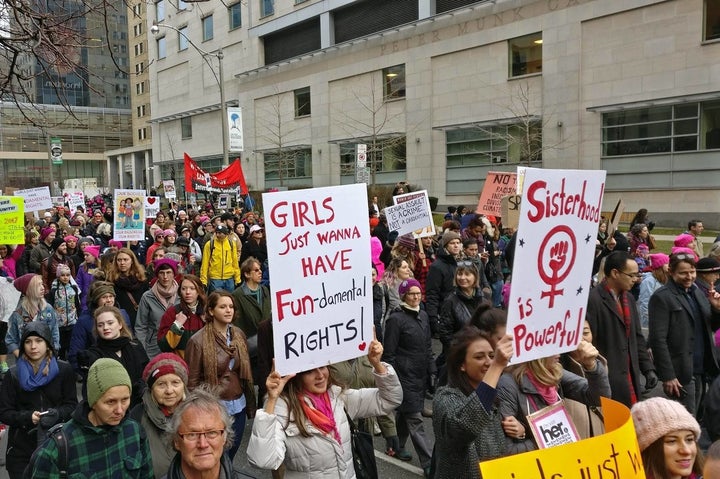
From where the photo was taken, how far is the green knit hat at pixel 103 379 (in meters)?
3.32

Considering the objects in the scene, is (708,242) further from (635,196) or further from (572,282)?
(572,282)

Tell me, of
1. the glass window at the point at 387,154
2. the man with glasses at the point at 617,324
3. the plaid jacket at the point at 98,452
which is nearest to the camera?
the plaid jacket at the point at 98,452

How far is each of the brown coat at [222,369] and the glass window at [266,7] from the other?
39072 mm

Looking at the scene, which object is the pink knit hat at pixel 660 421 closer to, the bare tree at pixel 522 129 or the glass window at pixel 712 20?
the glass window at pixel 712 20

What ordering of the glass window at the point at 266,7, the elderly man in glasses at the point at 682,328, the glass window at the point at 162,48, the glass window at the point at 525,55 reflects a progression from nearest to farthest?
the elderly man in glasses at the point at 682,328
the glass window at the point at 525,55
the glass window at the point at 266,7
the glass window at the point at 162,48

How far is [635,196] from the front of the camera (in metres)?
25.0

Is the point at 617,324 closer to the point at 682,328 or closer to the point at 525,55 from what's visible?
the point at 682,328

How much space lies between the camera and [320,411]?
346 centimetres

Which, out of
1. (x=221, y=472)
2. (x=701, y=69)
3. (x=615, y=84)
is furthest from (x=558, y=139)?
(x=221, y=472)

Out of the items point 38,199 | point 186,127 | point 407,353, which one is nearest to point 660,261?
point 407,353

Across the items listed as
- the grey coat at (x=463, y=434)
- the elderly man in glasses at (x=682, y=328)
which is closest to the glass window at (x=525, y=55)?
the elderly man in glasses at (x=682, y=328)

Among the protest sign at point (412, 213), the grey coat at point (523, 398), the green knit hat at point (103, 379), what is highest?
the protest sign at point (412, 213)

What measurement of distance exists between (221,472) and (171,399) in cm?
103

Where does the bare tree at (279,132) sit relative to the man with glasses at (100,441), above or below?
above
